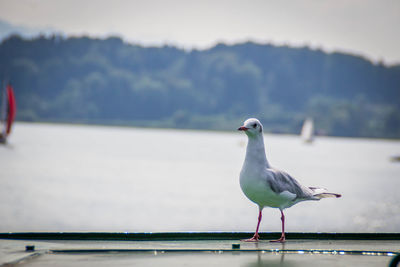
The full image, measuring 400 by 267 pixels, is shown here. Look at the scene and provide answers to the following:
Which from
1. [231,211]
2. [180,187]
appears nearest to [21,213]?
[231,211]

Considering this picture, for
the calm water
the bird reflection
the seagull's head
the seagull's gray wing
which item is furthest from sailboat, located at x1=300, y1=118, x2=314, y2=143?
the bird reflection

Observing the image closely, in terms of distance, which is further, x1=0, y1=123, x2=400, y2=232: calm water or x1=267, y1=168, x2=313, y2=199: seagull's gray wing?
x1=0, y1=123, x2=400, y2=232: calm water

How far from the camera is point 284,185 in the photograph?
850 centimetres

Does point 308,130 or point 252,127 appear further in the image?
point 308,130

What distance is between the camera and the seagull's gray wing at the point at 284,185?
8297mm

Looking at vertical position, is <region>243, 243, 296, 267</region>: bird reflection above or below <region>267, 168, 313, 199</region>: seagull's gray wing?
below

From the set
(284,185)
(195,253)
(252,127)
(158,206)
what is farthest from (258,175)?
(158,206)

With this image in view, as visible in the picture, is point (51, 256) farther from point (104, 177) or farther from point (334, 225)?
point (104, 177)

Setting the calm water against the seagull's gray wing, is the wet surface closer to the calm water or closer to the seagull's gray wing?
the seagull's gray wing

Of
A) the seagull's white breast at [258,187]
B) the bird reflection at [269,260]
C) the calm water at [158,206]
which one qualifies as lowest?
the bird reflection at [269,260]

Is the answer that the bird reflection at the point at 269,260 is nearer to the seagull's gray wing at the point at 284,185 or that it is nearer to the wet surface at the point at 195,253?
the wet surface at the point at 195,253

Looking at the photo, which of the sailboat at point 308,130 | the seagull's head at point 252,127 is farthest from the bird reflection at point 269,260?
the sailboat at point 308,130

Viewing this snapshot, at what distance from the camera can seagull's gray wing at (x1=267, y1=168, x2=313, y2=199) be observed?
8297 mm

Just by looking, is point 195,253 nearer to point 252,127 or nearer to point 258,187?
point 258,187
